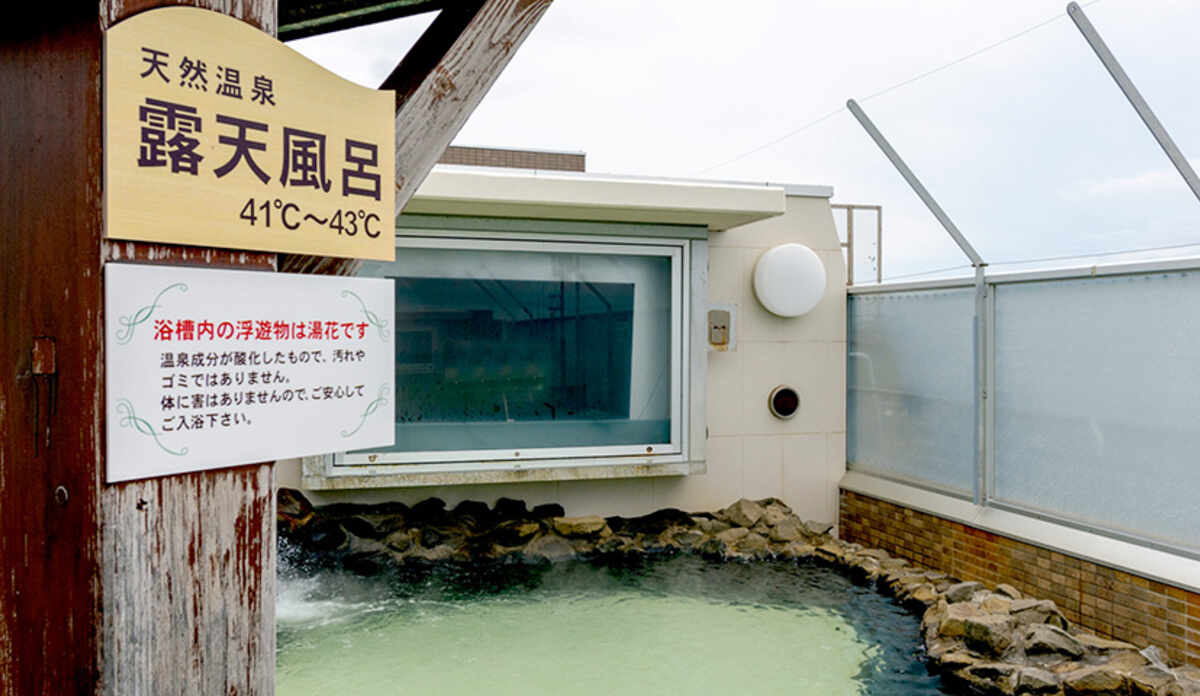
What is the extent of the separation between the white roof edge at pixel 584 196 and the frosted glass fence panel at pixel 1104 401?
1.66 meters

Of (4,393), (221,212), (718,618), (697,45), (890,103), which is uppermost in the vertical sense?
(697,45)

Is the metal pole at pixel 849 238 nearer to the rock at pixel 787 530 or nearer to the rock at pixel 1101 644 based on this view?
the rock at pixel 787 530

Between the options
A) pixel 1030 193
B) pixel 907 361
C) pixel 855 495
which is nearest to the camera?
pixel 1030 193

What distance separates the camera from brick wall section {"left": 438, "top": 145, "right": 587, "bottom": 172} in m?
15.0

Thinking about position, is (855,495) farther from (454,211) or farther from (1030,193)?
(454,211)

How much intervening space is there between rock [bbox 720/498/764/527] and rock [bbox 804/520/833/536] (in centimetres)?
36

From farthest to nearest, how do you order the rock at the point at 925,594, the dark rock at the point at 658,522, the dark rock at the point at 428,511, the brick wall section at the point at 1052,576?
the dark rock at the point at 658,522, the dark rock at the point at 428,511, the rock at the point at 925,594, the brick wall section at the point at 1052,576

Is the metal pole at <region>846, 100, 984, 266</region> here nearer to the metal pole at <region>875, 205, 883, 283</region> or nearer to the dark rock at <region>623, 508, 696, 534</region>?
the metal pole at <region>875, 205, 883, 283</region>

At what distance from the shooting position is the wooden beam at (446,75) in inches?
70.8

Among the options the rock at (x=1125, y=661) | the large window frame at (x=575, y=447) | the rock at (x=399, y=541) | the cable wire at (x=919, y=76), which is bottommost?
the rock at (x=1125, y=661)

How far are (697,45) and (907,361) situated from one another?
3.46 meters

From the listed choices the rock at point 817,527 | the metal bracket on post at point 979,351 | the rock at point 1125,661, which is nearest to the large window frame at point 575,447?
the rock at point 817,527

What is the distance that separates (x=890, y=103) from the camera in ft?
19.0

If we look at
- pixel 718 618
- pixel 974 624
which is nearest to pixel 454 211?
pixel 718 618
